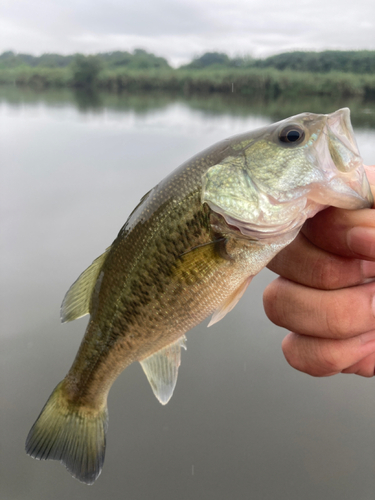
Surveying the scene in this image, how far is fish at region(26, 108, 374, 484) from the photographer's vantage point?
44.6 inches

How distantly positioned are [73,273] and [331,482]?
3991 mm

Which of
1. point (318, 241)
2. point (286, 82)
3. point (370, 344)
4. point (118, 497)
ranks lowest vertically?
point (118, 497)

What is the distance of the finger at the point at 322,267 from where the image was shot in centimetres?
138

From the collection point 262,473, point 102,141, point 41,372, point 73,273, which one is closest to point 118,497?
point 262,473

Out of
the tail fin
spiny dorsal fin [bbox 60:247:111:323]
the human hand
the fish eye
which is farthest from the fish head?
the tail fin

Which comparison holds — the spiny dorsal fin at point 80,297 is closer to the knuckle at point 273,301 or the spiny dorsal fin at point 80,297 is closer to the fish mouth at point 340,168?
the knuckle at point 273,301

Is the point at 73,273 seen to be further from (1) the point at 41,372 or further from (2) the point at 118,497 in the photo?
(2) the point at 118,497

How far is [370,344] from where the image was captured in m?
1.52

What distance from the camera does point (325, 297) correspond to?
4.69ft

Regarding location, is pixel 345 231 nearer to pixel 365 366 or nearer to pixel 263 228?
pixel 263 228

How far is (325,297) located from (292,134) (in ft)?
2.16

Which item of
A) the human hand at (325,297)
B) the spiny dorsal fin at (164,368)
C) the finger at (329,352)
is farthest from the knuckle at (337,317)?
the spiny dorsal fin at (164,368)

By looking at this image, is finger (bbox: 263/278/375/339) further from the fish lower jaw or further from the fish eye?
the fish eye

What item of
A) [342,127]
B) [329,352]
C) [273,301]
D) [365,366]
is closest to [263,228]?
[342,127]
